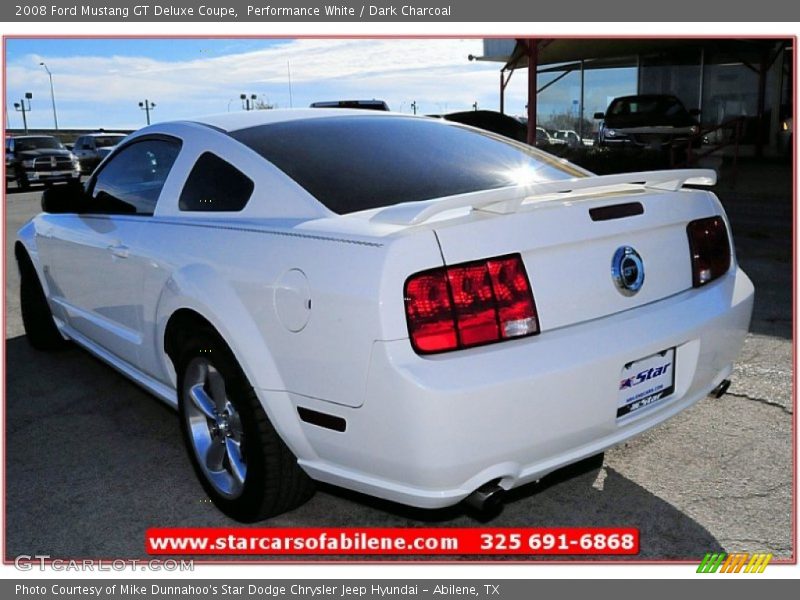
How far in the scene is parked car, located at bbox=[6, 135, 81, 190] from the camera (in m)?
22.9

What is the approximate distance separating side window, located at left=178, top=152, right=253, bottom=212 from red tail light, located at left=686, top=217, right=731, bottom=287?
1.72 meters

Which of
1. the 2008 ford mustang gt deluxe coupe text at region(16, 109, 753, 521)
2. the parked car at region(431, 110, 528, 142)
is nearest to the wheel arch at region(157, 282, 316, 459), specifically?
the 2008 ford mustang gt deluxe coupe text at region(16, 109, 753, 521)

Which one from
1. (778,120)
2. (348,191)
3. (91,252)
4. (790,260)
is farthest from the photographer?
(778,120)

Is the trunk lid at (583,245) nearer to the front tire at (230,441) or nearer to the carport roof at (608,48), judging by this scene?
the front tire at (230,441)

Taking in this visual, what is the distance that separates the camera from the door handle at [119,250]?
3.64 metres

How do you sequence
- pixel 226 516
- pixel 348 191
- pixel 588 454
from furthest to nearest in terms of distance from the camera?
pixel 226 516 → pixel 348 191 → pixel 588 454

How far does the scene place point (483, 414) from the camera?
7.50 ft

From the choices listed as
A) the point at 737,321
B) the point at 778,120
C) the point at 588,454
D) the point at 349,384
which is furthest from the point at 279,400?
the point at 778,120

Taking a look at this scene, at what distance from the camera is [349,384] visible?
240cm

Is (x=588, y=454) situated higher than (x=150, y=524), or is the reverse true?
(x=588, y=454)

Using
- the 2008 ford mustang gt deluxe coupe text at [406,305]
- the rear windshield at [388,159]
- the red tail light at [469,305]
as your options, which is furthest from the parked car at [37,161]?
the red tail light at [469,305]

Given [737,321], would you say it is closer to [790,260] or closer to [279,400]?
[279,400]

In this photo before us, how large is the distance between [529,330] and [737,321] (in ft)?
3.68

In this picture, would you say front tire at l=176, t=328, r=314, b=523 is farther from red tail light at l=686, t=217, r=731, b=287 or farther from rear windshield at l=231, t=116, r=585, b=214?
red tail light at l=686, t=217, r=731, b=287
